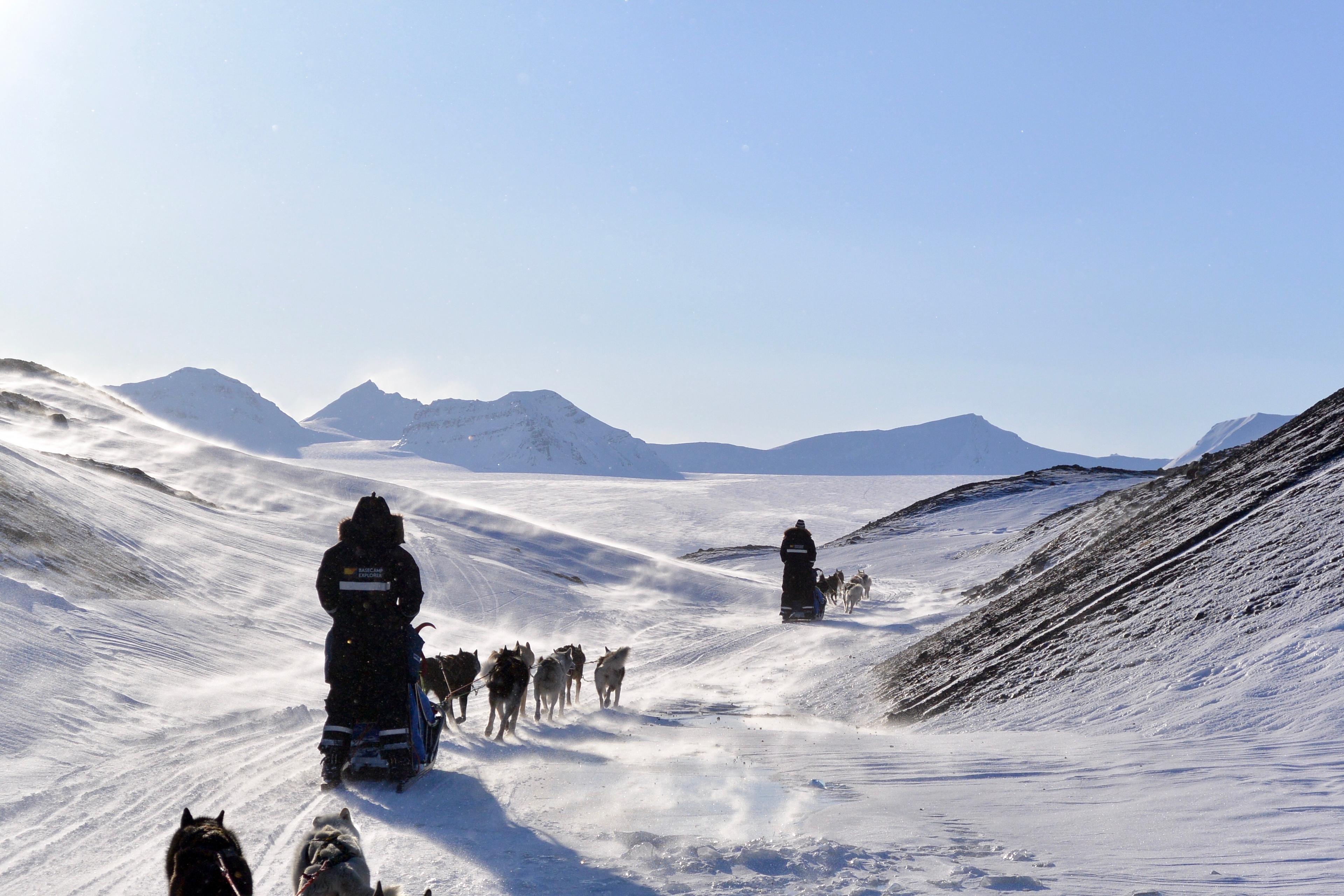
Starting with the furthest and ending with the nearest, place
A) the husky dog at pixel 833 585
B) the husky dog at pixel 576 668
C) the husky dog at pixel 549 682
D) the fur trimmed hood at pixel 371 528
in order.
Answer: the husky dog at pixel 833 585, the husky dog at pixel 576 668, the husky dog at pixel 549 682, the fur trimmed hood at pixel 371 528

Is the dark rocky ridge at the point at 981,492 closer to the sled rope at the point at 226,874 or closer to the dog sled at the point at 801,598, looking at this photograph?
the dog sled at the point at 801,598

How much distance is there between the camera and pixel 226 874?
12.3 feet

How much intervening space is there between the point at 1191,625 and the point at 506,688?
6.27 meters

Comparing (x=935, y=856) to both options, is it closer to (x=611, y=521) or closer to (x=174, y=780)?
(x=174, y=780)

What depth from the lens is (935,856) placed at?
471cm

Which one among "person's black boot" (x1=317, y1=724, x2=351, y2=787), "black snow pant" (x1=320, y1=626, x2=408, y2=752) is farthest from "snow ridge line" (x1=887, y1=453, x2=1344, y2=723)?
"person's black boot" (x1=317, y1=724, x2=351, y2=787)

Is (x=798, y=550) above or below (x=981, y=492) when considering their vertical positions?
below

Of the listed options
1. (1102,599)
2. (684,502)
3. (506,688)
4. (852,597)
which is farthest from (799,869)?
(684,502)

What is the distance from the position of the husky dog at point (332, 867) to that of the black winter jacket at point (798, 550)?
57.7 ft

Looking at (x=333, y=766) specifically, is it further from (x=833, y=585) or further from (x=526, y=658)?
(x=833, y=585)

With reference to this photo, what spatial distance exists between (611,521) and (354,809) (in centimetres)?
6057

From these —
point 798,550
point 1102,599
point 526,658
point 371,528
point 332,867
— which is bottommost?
point 526,658

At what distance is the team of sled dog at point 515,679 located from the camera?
30.4ft

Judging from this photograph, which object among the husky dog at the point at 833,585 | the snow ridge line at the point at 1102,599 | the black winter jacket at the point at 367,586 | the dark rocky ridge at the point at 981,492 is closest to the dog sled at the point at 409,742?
the black winter jacket at the point at 367,586
